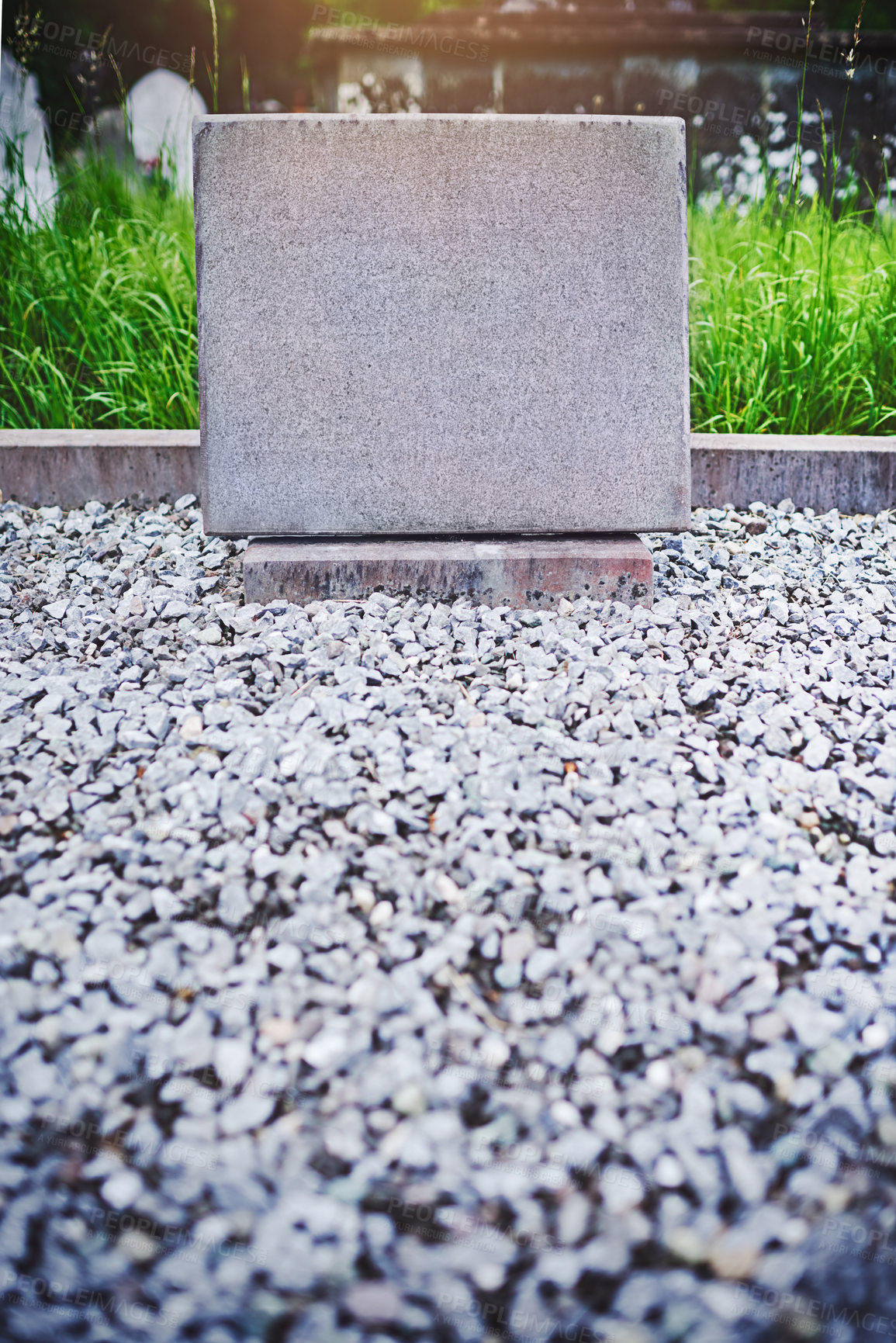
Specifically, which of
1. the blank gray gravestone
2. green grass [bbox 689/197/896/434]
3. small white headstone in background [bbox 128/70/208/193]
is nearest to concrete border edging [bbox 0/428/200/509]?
the blank gray gravestone

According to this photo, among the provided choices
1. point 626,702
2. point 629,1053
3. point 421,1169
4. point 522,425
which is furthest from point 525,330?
point 421,1169

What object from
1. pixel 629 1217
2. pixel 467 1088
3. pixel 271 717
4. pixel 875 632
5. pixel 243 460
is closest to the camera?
pixel 629 1217

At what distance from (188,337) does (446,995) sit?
9.27 feet

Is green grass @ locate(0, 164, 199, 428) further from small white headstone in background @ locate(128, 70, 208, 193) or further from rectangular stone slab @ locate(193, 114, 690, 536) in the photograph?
small white headstone in background @ locate(128, 70, 208, 193)

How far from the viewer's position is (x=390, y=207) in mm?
2154

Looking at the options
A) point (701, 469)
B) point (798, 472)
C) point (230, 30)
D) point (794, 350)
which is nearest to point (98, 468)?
point (701, 469)

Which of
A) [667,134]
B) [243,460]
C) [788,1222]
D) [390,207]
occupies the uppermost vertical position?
[667,134]

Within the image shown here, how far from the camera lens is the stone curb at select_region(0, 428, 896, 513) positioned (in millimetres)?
2887

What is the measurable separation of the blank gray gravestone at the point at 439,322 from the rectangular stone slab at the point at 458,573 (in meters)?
0.09

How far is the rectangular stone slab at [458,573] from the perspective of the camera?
2.21 m

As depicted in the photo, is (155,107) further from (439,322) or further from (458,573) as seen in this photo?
(458,573)

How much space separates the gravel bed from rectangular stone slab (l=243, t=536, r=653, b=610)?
0.28 m

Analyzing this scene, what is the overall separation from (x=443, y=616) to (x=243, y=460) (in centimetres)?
62

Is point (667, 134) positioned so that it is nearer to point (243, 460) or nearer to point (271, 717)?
point (243, 460)
